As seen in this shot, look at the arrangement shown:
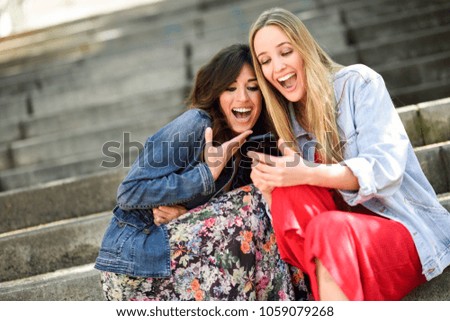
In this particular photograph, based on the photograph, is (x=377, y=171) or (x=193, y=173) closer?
(x=377, y=171)

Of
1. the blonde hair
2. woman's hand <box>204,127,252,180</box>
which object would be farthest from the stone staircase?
woman's hand <box>204,127,252,180</box>

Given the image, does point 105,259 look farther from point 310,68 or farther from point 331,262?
point 310,68

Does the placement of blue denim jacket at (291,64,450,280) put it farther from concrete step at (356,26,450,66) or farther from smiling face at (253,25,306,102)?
concrete step at (356,26,450,66)

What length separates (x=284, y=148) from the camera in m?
2.10

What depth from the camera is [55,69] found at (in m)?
5.70

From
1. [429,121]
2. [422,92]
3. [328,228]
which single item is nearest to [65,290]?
[328,228]

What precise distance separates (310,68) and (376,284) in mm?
926

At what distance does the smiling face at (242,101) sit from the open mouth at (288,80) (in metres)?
0.20

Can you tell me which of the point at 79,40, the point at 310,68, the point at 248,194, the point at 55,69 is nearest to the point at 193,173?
the point at 248,194

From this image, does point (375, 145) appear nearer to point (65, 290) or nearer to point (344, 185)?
point (344, 185)

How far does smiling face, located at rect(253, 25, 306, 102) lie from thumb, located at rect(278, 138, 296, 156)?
26 cm

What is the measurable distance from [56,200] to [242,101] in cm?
157

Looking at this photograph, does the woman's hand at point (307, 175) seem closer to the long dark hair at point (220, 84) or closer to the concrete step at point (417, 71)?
the long dark hair at point (220, 84)
